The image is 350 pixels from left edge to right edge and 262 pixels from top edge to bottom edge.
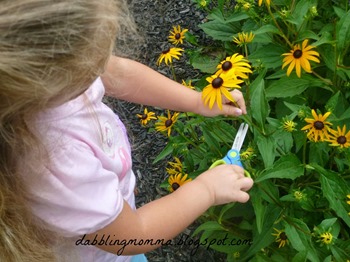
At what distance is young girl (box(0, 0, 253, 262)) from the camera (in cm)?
68

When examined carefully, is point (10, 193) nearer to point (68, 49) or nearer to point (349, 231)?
point (68, 49)

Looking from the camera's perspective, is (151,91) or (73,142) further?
(151,91)

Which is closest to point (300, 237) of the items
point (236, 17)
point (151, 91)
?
point (151, 91)

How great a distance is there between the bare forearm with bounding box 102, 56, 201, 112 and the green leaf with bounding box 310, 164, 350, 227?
29 centimetres

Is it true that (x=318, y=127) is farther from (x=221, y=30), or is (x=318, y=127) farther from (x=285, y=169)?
(x=221, y=30)

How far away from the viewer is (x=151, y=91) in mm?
1134

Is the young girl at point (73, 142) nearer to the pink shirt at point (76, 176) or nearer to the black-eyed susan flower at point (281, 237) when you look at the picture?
the pink shirt at point (76, 176)

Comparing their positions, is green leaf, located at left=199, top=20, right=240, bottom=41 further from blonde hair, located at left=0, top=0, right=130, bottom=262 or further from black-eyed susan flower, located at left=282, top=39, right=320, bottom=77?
blonde hair, located at left=0, top=0, right=130, bottom=262

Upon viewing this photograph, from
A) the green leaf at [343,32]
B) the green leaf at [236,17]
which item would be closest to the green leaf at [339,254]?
the green leaf at [343,32]

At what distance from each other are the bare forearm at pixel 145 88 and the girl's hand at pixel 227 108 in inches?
0.6

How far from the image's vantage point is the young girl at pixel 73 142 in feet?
2.22

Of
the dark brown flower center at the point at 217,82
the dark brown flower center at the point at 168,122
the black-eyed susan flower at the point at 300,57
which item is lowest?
the dark brown flower center at the point at 168,122

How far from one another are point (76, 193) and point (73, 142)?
75 millimetres

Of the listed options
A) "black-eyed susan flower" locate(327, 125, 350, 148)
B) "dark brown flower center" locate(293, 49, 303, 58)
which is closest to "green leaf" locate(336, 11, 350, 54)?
"dark brown flower center" locate(293, 49, 303, 58)
